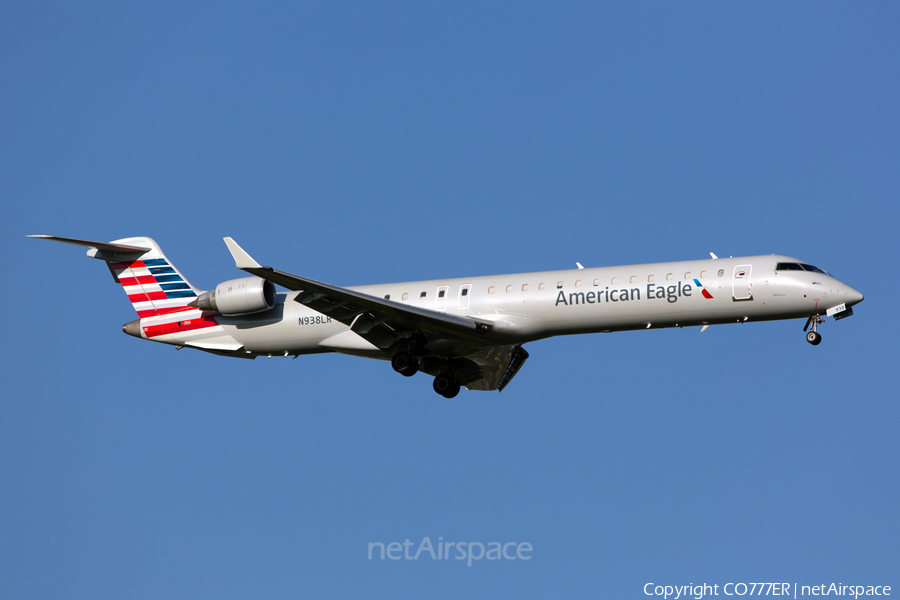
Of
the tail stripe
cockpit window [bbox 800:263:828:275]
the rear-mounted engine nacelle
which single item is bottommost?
cockpit window [bbox 800:263:828:275]

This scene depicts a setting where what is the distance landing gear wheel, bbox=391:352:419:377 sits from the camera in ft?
80.3

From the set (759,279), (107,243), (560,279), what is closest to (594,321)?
(560,279)

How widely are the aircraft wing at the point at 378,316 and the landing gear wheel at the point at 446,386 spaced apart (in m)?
2.31

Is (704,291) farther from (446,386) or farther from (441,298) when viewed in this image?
(446,386)

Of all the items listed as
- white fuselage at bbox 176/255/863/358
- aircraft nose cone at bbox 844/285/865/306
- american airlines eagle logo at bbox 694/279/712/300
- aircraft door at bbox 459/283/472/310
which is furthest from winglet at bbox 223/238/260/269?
aircraft nose cone at bbox 844/285/865/306

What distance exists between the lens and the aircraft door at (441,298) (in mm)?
24516

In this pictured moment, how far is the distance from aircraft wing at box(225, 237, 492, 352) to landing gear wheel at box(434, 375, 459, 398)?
7.59 ft

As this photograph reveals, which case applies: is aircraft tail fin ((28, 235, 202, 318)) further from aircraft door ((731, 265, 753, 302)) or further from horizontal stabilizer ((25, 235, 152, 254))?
aircraft door ((731, 265, 753, 302))

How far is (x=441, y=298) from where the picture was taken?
24.6 m

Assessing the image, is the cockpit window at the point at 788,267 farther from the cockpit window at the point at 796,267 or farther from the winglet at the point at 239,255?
the winglet at the point at 239,255

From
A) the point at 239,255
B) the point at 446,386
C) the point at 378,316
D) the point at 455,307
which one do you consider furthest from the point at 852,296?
the point at 239,255

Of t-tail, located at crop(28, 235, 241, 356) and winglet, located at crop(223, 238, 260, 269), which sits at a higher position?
t-tail, located at crop(28, 235, 241, 356)

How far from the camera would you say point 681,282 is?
22641 mm

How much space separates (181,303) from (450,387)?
25.4 ft
